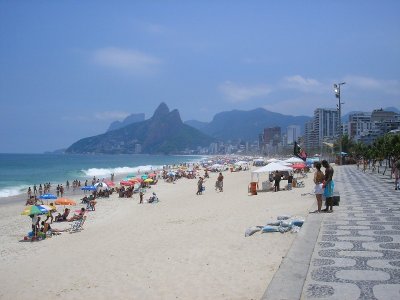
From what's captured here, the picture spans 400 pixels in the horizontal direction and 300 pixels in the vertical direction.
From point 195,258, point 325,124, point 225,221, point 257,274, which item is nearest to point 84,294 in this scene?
point 195,258

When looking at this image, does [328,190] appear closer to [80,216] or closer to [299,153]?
[80,216]

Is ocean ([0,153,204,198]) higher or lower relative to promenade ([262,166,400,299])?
lower

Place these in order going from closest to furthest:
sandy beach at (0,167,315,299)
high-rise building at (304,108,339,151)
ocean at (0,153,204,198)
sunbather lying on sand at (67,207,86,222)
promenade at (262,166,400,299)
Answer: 1. promenade at (262,166,400,299)
2. sandy beach at (0,167,315,299)
3. sunbather lying on sand at (67,207,86,222)
4. ocean at (0,153,204,198)
5. high-rise building at (304,108,339,151)

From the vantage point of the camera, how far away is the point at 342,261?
5.38 m

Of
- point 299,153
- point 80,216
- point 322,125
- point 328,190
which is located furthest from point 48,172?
point 322,125

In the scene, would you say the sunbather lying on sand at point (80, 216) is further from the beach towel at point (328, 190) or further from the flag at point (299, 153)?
the flag at point (299, 153)

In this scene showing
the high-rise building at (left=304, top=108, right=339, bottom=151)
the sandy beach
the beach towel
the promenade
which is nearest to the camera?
the promenade

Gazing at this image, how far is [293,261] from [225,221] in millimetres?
5354

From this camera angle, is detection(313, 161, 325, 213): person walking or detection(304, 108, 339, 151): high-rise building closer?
detection(313, 161, 325, 213): person walking

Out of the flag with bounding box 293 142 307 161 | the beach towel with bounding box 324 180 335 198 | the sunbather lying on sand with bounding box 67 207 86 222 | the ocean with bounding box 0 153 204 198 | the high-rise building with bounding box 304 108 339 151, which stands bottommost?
the ocean with bounding box 0 153 204 198

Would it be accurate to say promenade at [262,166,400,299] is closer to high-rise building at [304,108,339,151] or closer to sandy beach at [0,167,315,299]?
sandy beach at [0,167,315,299]

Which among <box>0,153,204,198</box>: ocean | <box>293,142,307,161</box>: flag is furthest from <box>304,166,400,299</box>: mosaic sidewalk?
<box>0,153,204,198</box>: ocean

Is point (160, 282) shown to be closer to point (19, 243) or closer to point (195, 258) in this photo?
point (195, 258)

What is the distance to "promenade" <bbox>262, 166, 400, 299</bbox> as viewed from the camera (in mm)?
4262
